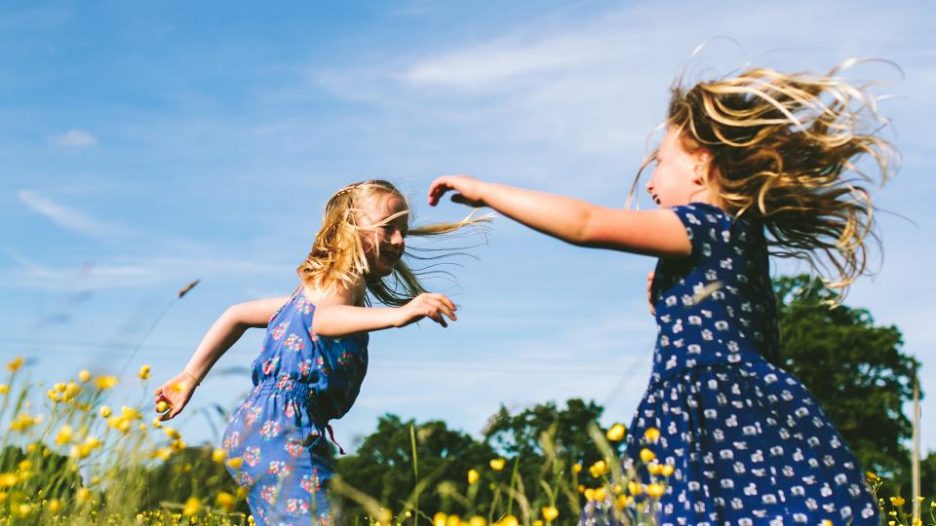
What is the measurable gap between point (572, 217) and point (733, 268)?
0.96 meters

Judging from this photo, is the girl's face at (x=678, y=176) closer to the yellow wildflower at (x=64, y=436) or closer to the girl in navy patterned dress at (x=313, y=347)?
the girl in navy patterned dress at (x=313, y=347)

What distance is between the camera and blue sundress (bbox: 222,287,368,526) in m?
5.91

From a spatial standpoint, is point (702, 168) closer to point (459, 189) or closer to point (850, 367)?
point (459, 189)

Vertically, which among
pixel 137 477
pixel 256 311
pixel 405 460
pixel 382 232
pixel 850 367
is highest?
pixel 850 367

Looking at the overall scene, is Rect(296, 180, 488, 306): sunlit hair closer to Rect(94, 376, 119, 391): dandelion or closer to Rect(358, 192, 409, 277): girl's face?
Rect(358, 192, 409, 277): girl's face

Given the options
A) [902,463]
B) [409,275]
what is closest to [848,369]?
[902,463]

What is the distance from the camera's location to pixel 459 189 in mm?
4504

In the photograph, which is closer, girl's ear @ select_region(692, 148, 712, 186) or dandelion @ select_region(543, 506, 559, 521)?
dandelion @ select_region(543, 506, 559, 521)

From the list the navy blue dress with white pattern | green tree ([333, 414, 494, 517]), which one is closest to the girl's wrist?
the navy blue dress with white pattern

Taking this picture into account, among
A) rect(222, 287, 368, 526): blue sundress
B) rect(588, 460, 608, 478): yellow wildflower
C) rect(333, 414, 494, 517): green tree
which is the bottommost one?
rect(588, 460, 608, 478): yellow wildflower

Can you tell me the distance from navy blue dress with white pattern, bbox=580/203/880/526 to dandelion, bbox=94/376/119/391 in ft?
6.33

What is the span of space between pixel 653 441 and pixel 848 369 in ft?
142

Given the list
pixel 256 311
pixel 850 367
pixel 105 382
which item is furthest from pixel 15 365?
pixel 850 367

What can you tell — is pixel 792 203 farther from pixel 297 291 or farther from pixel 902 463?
pixel 902 463
